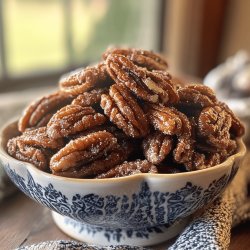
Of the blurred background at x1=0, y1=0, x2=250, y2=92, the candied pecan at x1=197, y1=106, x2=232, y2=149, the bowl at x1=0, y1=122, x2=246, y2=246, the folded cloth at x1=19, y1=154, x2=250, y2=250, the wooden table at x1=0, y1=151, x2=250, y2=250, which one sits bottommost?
the blurred background at x1=0, y1=0, x2=250, y2=92

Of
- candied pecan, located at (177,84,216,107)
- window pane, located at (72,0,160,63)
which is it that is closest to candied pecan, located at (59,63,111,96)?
candied pecan, located at (177,84,216,107)

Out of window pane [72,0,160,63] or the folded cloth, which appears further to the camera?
window pane [72,0,160,63]

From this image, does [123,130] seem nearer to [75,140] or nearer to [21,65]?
[75,140]

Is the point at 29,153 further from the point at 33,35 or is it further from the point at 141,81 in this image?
the point at 33,35

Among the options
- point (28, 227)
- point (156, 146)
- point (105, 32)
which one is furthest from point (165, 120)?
point (105, 32)

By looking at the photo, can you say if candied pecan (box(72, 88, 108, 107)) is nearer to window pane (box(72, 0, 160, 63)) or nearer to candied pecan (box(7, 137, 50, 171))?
candied pecan (box(7, 137, 50, 171))

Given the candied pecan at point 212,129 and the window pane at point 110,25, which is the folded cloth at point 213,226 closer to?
the candied pecan at point 212,129
